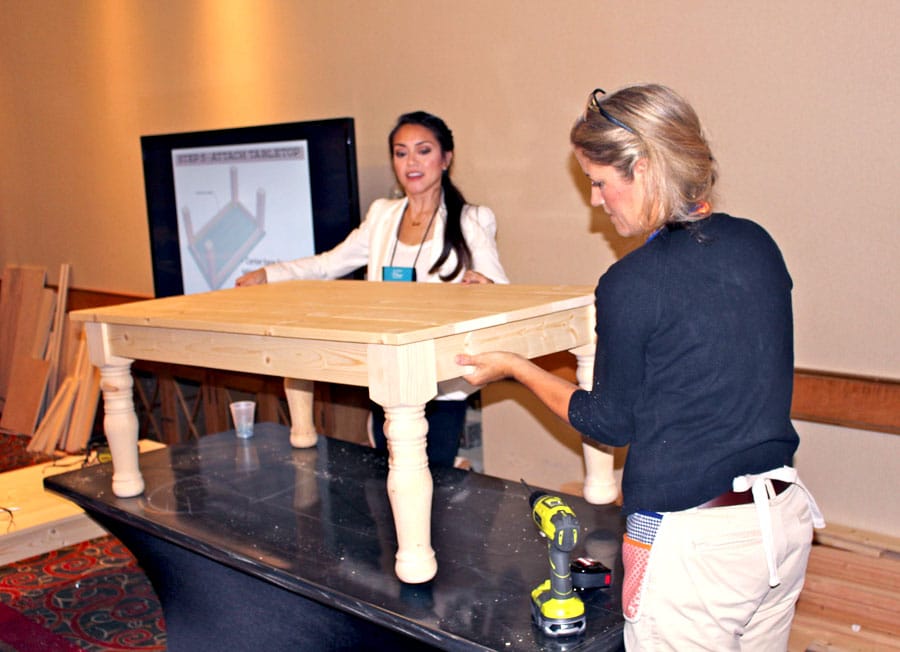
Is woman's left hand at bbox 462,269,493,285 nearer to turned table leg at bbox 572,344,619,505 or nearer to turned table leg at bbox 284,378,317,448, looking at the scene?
turned table leg at bbox 572,344,619,505

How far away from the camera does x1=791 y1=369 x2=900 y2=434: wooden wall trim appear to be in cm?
265

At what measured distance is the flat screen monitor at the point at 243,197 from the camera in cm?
393

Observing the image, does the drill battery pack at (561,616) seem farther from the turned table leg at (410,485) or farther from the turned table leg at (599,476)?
the turned table leg at (599,476)

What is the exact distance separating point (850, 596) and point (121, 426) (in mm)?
2041

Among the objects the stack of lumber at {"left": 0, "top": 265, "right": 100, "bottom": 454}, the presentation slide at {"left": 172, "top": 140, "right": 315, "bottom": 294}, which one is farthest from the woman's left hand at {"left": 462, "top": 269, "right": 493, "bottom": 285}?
the stack of lumber at {"left": 0, "top": 265, "right": 100, "bottom": 454}

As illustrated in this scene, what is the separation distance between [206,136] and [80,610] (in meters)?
2.24

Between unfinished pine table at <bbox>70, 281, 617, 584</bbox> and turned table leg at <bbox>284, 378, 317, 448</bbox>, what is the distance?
35cm

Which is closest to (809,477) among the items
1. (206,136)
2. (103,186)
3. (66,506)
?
(66,506)

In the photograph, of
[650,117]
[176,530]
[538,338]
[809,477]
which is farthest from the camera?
[809,477]

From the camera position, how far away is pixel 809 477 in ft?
9.41

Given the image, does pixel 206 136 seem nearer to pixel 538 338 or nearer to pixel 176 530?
pixel 176 530

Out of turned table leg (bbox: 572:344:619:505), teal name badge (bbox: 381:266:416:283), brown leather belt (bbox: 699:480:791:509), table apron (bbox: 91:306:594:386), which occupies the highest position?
teal name badge (bbox: 381:266:416:283)

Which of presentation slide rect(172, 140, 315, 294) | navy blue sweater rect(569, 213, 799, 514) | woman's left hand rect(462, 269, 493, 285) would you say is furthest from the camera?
presentation slide rect(172, 140, 315, 294)

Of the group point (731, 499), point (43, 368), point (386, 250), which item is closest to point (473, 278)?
point (386, 250)
